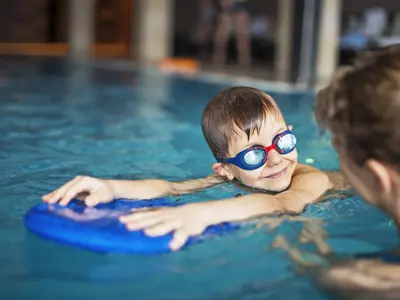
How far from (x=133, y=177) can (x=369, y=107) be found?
175 cm

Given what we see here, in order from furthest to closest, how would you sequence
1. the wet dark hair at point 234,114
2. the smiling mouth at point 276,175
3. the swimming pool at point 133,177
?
the smiling mouth at point 276,175 → the wet dark hair at point 234,114 → the swimming pool at point 133,177

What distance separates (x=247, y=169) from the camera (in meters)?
2.32

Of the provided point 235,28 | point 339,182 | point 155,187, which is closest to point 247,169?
point 155,187

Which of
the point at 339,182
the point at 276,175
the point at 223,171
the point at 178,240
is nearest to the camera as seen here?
the point at 178,240

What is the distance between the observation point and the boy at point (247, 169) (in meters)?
2.11

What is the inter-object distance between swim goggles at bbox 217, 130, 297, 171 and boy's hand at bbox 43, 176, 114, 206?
488 millimetres

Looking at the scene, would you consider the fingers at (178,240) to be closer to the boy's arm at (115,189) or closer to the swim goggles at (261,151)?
the boy's arm at (115,189)

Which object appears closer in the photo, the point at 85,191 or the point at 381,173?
the point at 381,173

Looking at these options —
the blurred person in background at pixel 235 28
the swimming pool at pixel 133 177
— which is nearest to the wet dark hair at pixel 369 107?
the swimming pool at pixel 133 177

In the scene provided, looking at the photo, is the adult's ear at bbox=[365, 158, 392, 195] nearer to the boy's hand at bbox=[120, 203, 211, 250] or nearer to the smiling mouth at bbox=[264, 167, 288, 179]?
the boy's hand at bbox=[120, 203, 211, 250]

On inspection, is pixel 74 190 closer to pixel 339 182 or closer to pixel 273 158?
pixel 273 158

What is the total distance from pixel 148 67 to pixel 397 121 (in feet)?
33.0

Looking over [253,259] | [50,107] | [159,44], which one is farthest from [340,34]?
[253,259]

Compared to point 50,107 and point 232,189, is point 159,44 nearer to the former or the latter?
point 50,107
